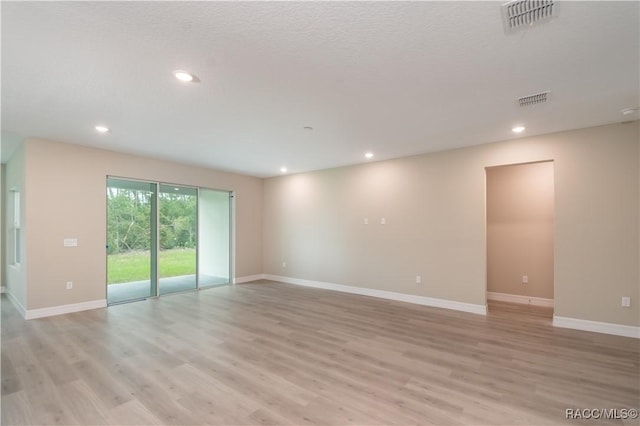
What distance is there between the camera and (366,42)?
6.81ft

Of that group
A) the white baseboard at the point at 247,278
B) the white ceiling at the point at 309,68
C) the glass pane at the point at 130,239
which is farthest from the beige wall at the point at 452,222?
the glass pane at the point at 130,239

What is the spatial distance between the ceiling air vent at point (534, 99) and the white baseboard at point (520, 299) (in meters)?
3.76

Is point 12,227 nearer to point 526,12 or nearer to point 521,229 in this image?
point 526,12

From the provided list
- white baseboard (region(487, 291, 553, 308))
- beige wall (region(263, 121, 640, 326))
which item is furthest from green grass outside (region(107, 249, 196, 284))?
white baseboard (region(487, 291, 553, 308))

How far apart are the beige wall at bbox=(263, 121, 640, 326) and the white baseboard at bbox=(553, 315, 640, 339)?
72mm

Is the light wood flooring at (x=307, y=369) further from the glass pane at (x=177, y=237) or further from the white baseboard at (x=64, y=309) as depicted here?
the glass pane at (x=177, y=237)

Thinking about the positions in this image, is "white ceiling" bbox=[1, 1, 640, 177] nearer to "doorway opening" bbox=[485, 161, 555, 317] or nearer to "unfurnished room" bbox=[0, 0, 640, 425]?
"unfurnished room" bbox=[0, 0, 640, 425]

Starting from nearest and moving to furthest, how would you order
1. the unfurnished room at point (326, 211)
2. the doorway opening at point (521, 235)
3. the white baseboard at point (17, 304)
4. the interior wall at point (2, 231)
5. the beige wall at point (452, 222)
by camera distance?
the unfurnished room at point (326, 211), the beige wall at point (452, 222), the white baseboard at point (17, 304), the doorway opening at point (521, 235), the interior wall at point (2, 231)

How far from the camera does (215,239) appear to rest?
7.33 meters

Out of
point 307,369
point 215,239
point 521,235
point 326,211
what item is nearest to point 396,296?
point 326,211

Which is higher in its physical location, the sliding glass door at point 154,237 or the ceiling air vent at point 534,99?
the ceiling air vent at point 534,99

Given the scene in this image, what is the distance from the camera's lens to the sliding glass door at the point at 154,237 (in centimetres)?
535

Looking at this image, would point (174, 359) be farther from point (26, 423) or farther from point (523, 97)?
point (523, 97)

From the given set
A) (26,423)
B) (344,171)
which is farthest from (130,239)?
(344,171)
